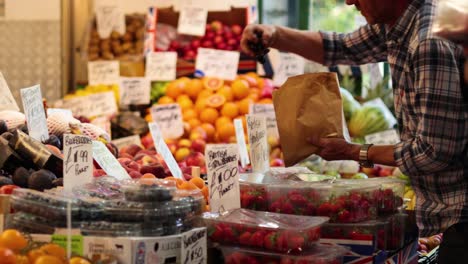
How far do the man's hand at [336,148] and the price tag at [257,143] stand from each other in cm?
20

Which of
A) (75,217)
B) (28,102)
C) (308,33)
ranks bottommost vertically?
(75,217)

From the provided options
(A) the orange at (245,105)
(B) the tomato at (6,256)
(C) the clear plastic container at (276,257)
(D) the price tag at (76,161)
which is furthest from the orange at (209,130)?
(B) the tomato at (6,256)

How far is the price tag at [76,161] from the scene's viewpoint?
7.22 feet

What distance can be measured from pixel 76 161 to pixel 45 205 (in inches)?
13.9

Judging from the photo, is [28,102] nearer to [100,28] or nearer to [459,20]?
[459,20]

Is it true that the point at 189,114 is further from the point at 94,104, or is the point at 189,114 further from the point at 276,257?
the point at 276,257

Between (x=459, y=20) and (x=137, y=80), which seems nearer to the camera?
(x=459, y=20)

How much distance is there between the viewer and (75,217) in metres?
1.89

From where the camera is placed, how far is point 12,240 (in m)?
1.79

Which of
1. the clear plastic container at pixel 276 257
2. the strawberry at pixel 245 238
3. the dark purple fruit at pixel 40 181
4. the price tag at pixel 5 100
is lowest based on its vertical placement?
the clear plastic container at pixel 276 257

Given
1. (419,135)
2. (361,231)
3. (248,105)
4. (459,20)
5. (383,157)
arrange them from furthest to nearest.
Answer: (248,105)
(383,157)
(419,135)
(361,231)
(459,20)

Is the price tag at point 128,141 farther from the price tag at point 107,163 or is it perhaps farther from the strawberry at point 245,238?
the strawberry at point 245,238

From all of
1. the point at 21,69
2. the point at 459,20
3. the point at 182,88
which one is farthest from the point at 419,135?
the point at 21,69

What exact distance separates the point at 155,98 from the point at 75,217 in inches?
160
